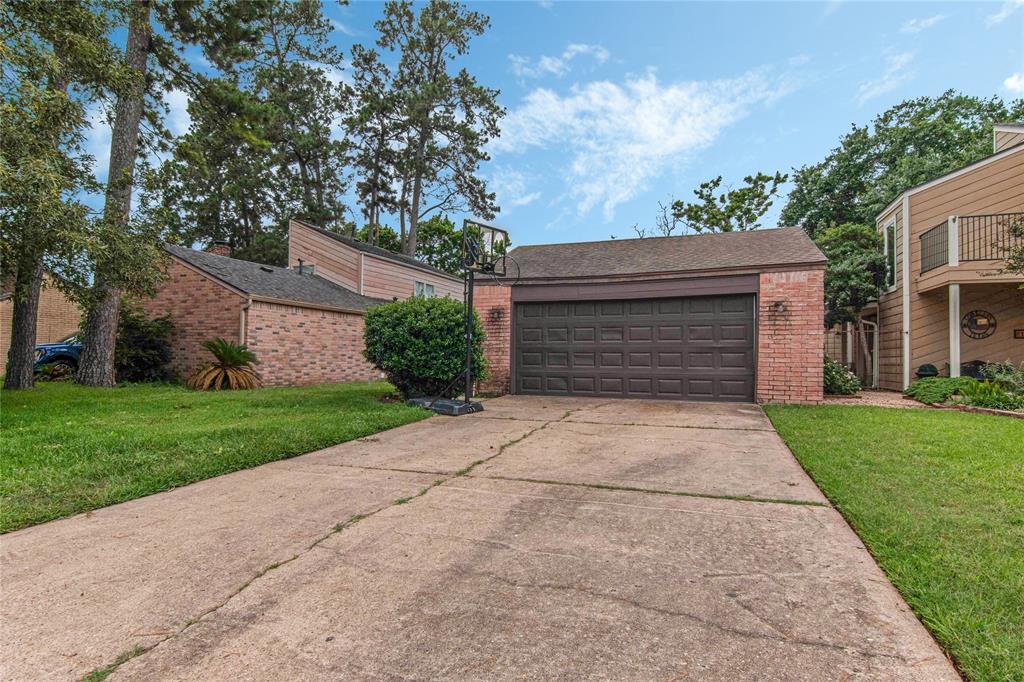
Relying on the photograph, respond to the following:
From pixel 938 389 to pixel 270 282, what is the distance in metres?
16.0

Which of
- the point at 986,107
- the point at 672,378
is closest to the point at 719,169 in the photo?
the point at 986,107

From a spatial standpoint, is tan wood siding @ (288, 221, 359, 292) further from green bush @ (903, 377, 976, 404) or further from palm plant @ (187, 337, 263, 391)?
green bush @ (903, 377, 976, 404)

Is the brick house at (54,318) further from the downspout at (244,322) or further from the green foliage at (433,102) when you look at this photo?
the green foliage at (433,102)

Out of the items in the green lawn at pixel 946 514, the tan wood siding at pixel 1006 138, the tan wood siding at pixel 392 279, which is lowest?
the green lawn at pixel 946 514

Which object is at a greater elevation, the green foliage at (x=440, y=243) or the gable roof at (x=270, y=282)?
the green foliage at (x=440, y=243)

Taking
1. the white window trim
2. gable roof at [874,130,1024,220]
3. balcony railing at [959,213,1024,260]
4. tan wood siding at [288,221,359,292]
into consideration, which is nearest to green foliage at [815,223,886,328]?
the white window trim

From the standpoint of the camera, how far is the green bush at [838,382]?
9586 millimetres

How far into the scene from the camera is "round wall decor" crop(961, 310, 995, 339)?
10.1 meters

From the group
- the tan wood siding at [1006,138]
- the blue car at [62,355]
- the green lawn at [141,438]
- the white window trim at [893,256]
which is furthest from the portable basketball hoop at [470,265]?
the tan wood siding at [1006,138]

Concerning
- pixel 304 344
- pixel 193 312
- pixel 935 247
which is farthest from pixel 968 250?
pixel 193 312

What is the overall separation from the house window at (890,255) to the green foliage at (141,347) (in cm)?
1874

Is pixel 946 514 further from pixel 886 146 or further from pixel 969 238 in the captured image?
pixel 886 146

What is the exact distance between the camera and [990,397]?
7.65 m

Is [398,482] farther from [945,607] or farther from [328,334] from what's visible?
[328,334]
